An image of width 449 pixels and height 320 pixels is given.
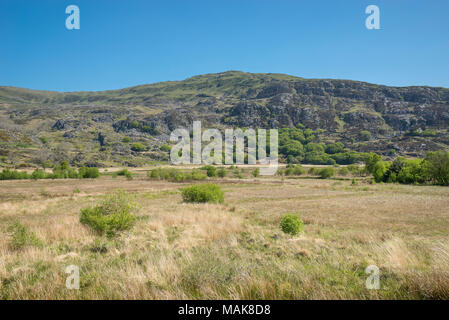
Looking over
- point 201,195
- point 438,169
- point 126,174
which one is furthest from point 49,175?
point 438,169

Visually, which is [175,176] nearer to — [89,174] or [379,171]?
[89,174]

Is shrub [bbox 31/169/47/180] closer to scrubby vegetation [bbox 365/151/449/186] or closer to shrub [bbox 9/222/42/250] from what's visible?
shrub [bbox 9/222/42/250]

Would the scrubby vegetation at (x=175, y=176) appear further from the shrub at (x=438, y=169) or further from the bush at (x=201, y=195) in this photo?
the shrub at (x=438, y=169)

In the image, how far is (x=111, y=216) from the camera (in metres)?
12.8

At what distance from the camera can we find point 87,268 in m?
7.05

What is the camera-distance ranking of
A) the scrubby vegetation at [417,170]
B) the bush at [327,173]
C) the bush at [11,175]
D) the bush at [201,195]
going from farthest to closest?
the bush at [327,173]
the bush at [11,175]
the scrubby vegetation at [417,170]
the bush at [201,195]

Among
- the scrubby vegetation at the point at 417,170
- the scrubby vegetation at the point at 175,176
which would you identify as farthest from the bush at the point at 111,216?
the scrubby vegetation at the point at 417,170

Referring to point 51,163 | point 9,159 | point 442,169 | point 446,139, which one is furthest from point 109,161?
point 446,139

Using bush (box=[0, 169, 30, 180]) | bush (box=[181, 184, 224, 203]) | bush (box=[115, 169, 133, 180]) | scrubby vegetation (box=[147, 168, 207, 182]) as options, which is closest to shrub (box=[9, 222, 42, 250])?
bush (box=[181, 184, 224, 203])

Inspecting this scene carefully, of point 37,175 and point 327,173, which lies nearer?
point 37,175

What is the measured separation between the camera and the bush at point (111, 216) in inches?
500
